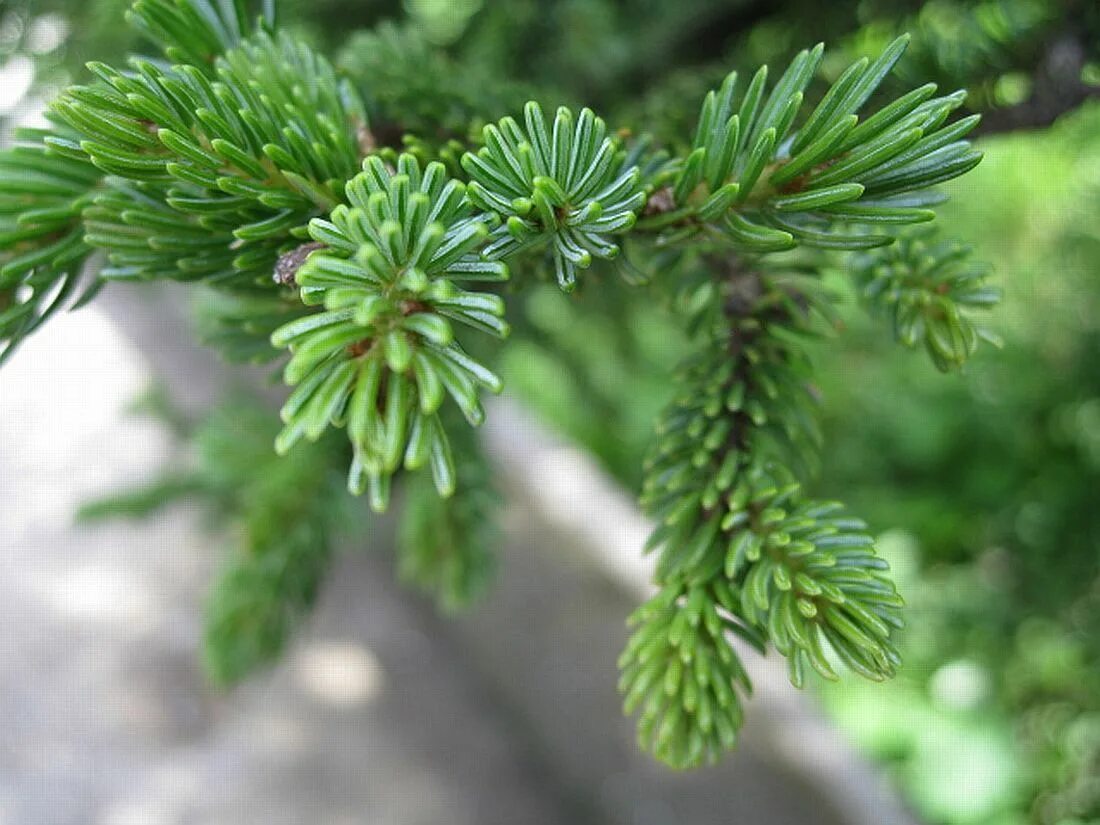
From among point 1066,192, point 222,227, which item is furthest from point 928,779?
point 222,227

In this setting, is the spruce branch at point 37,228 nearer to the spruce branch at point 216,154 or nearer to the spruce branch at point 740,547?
the spruce branch at point 216,154

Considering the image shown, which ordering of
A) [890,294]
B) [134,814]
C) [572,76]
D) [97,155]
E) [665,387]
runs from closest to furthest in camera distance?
[97,155] → [890,294] → [572,76] → [134,814] → [665,387]

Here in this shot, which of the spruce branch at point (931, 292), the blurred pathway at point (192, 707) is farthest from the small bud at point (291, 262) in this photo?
the blurred pathway at point (192, 707)

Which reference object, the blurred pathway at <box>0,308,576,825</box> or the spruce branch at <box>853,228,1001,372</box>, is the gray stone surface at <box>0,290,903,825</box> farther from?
the spruce branch at <box>853,228,1001,372</box>

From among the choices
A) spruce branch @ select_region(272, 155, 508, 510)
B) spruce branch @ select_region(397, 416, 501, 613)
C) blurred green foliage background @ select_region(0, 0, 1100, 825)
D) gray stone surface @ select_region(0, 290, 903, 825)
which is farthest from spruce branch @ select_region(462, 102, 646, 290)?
gray stone surface @ select_region(0, 290, 903, 825)

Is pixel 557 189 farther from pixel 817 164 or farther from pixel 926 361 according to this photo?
pixel 926 361

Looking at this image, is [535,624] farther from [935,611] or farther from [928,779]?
[928,779]
